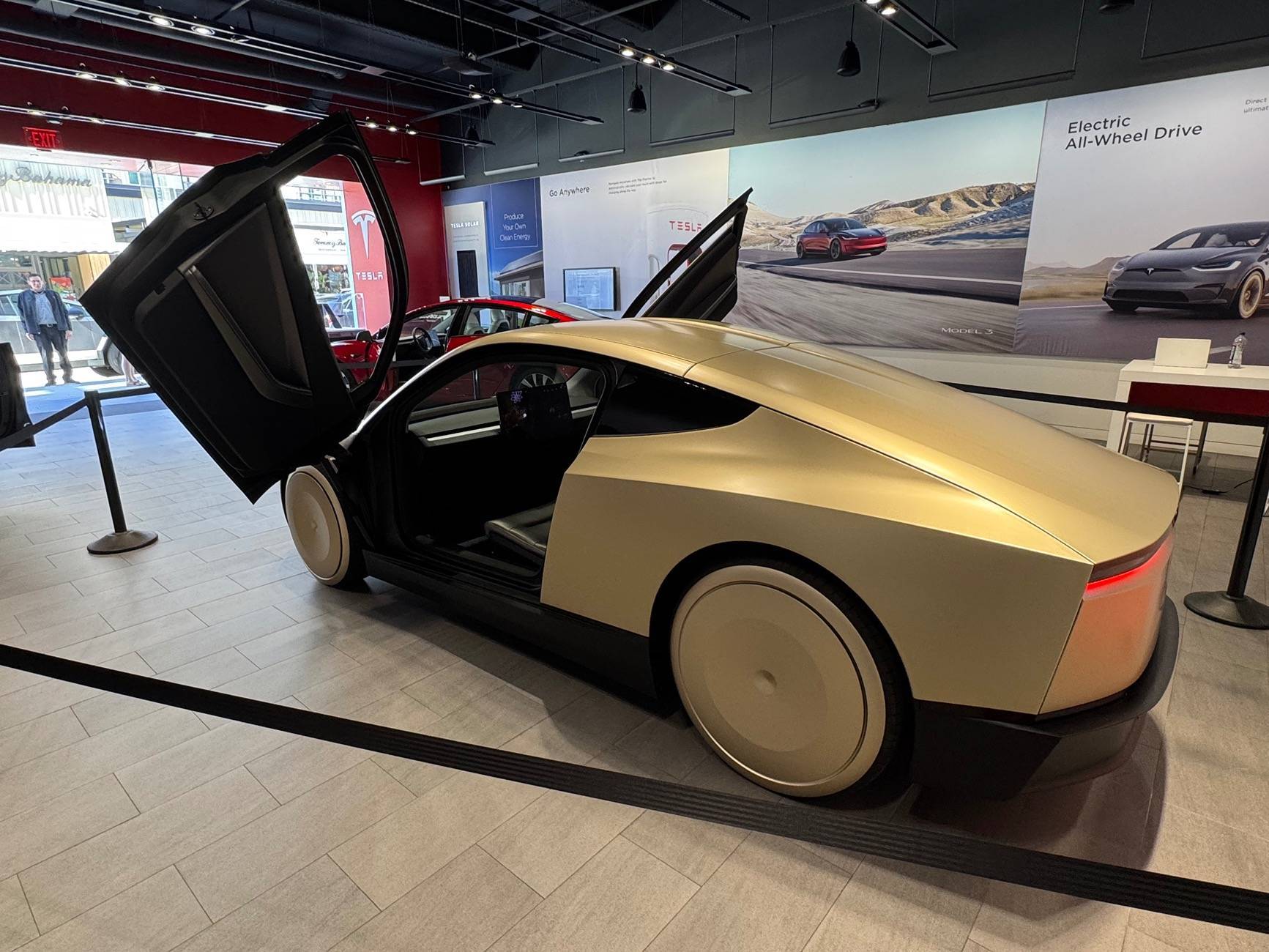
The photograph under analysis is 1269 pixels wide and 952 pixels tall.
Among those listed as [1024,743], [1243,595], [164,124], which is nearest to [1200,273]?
[1243,595]

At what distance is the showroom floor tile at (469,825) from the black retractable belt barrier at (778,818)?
52 cm

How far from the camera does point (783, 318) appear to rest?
339 inches

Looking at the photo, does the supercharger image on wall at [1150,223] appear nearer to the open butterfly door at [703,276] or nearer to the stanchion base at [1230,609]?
the stanchion base at [1230,609]

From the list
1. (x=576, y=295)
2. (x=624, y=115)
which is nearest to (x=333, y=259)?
(x=576, y=295)

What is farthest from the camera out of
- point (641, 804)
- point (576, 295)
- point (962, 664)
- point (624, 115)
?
point (576, 295)

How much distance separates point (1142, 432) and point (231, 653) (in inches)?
281

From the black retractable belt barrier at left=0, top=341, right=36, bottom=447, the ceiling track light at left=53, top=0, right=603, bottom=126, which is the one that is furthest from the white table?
the black retractable belt barrier at left=0, top=341, right=36, bottom=447

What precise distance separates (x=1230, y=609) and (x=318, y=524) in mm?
3897

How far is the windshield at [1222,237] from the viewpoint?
5.68 metres

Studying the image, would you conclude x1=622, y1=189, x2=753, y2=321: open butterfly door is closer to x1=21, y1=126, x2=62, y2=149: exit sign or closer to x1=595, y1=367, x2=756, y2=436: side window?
x1=595, y1=367, x2=756, y2=436: side window

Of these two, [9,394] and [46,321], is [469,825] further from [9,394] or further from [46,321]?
[46,321]

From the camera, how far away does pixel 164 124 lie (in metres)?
9.41

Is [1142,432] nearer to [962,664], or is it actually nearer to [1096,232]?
[1096,232]

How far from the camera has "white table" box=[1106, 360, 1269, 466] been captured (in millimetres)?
4559
